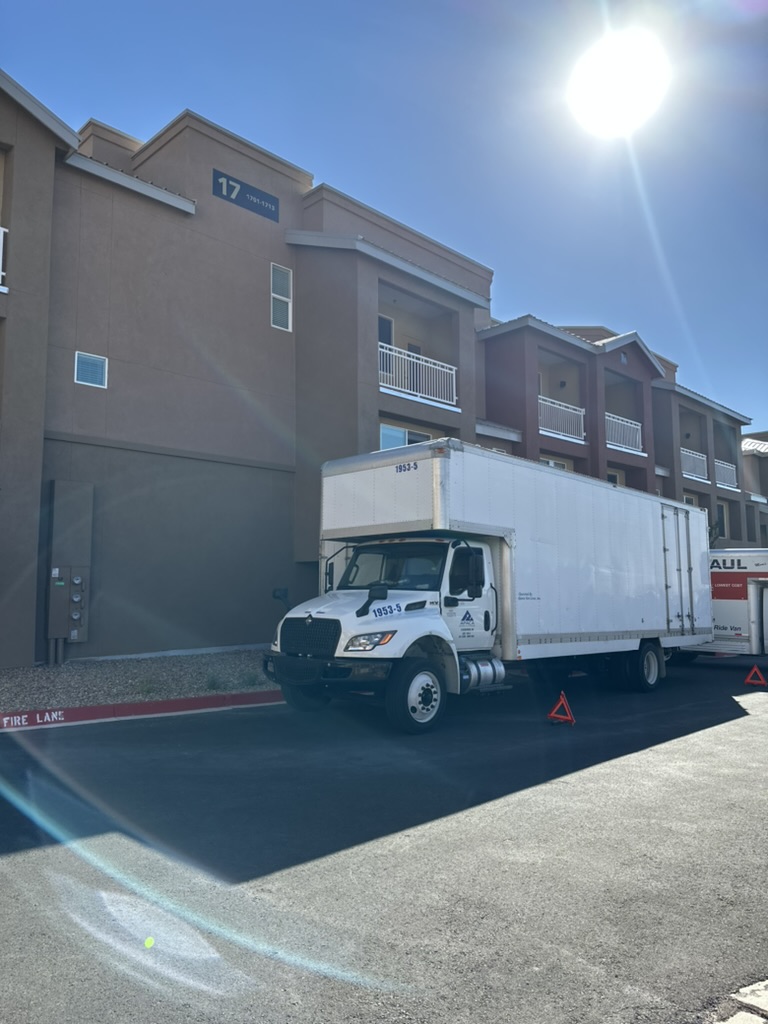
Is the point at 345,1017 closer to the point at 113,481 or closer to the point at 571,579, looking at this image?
the point at 571,579

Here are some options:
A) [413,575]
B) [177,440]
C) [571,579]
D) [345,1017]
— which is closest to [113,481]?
[177,440]

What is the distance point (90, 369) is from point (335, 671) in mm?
8751

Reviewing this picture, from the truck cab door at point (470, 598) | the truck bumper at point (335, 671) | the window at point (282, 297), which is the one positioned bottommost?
the truck bumper at point (335, 671)

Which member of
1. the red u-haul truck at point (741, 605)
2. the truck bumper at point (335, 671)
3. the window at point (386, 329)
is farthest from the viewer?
the window at point (386, 329)

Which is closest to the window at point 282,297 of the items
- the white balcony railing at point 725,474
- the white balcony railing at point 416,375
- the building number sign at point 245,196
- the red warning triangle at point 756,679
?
the building number sign at point 245,196

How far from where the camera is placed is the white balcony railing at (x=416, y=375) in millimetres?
19203

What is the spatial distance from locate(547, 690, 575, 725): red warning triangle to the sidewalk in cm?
420

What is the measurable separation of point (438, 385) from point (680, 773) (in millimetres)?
14041

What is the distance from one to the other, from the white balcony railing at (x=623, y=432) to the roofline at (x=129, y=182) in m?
15.2

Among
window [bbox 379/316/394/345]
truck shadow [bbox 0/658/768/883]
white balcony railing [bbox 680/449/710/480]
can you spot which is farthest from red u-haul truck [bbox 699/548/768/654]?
white balcony railing [bbox 680/449/710/480]

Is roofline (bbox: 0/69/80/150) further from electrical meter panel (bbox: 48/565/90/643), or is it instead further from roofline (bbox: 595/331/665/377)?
roofline (bbox: 595/331/665/377)

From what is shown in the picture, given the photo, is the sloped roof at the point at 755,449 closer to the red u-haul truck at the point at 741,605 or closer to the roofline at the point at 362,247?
the red u-haul truck at the point at 741,605

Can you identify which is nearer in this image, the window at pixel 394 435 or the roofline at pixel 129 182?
the roofline at pixel 129 182

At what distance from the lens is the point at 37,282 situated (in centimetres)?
1380
